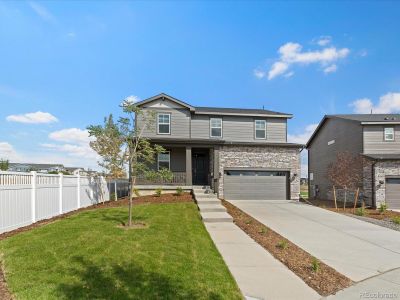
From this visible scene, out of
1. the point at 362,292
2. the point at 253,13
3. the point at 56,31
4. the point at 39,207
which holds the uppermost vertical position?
the point at 253,13

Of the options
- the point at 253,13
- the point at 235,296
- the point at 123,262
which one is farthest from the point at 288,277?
the point at 253,13

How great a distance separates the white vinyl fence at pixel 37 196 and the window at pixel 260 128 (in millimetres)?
12257

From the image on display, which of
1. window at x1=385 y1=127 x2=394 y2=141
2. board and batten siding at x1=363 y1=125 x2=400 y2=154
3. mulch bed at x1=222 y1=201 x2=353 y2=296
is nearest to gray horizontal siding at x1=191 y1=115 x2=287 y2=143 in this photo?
board and batten siding at x1=363 y1=125 x2=400 y2=154

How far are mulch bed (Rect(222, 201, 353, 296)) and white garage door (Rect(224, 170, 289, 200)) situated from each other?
11.3 metres

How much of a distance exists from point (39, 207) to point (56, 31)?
714 cm

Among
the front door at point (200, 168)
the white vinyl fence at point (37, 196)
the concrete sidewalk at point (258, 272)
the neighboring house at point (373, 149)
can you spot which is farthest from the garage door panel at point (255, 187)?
the concrete sidewalk at point (258, 272)

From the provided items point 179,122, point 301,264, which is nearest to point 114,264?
point 301,264

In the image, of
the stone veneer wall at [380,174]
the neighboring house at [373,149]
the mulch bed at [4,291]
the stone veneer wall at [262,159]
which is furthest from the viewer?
the stone veneer wall at [262,159]

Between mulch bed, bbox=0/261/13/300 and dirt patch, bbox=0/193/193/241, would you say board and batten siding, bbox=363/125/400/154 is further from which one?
mulch bed, bbox=0/261/13/300

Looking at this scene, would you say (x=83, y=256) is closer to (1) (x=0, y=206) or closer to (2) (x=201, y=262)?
(2) (x=201, y=262)

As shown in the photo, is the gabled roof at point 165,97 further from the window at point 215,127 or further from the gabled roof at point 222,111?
the window at point 215,127

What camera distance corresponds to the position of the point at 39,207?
1008 centimetres

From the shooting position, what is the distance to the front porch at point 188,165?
2017 centimetres

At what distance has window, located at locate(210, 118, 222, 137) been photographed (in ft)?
74.4
